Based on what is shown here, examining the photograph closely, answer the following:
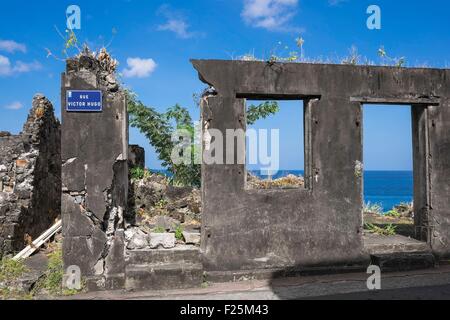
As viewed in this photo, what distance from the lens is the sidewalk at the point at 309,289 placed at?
18.6 ft

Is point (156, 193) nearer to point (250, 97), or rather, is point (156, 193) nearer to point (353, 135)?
point (250, 97)

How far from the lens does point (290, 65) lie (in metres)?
6.72

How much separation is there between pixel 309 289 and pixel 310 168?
1.94m

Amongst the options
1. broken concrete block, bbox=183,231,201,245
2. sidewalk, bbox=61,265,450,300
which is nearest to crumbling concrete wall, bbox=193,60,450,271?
broken concrete block, bbox=183,231,201,245

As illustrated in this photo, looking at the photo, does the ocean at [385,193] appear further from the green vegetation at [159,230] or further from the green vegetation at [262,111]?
the green vegetation at [159,230]

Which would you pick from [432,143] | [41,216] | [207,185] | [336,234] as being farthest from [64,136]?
[432,143]

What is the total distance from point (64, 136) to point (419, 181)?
6220 millimetres

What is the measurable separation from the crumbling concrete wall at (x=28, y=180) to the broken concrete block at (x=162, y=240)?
2.88m

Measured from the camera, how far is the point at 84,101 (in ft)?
19.9

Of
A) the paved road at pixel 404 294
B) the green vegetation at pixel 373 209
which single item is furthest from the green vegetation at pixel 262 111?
the paved road at pixel 404 294

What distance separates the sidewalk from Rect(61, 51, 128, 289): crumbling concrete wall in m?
0.50

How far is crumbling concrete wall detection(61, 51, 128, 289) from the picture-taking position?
604 cm
